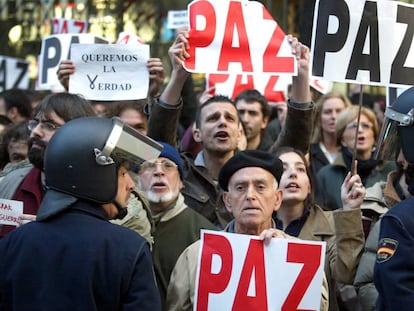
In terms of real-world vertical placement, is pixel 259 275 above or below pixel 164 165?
below

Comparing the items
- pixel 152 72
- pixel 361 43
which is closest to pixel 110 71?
pixel 152 72

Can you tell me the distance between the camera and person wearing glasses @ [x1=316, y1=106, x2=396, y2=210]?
7.24 m

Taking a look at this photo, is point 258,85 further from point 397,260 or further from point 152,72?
point 397,260

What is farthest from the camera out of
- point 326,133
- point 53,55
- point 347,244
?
point 326,133

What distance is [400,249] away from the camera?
3793 millimetres

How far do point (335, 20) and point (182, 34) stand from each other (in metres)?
0.97

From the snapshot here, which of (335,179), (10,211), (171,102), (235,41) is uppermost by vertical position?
(235,41)

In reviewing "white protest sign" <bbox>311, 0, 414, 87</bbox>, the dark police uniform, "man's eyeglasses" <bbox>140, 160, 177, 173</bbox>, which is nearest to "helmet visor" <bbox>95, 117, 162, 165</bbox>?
the dark police uniform

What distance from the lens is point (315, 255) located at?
4.52 m

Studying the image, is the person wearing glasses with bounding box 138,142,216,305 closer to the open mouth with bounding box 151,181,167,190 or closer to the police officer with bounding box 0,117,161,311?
the open mouth with bounding box 151,181,167,190

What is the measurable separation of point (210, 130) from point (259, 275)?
2143mm

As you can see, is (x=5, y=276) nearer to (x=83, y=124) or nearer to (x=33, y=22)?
(x=83, y=124)

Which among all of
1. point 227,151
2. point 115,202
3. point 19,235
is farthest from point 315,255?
point 227,151

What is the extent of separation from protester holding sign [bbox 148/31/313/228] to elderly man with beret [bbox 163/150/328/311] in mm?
985
